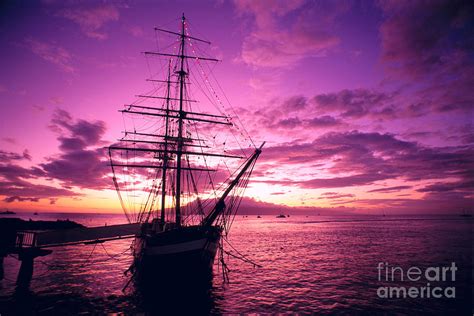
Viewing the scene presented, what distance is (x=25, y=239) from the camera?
24672mm

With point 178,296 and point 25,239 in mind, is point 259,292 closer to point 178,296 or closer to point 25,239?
point 178,296

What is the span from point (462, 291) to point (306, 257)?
1980 cm

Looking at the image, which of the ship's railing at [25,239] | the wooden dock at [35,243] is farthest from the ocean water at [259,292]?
the ship's railing at [25,239]

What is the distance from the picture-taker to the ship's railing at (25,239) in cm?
2377

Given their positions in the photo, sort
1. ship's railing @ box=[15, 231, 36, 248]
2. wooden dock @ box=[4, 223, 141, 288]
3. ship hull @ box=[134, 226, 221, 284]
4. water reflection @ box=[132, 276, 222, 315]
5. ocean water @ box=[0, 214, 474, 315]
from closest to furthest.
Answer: water reflection @ box=[132, 276, 222, 315], ocean water @ box=[0, 214, 474, 315], ship hull @ box=[134, 226, 221, 284], wooden dock @ box=[4, 223, 141, 288], ship's railing @ box=[15, 231, 36, 248]

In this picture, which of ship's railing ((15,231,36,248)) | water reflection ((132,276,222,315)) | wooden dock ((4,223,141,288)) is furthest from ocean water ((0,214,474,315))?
ship's railing ((15,231,36,248))

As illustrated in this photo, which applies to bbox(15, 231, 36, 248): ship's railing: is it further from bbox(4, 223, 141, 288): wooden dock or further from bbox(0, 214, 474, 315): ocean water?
bbox(0, 214, 474, 315): ocean water

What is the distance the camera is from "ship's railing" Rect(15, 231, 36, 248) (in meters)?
23.8

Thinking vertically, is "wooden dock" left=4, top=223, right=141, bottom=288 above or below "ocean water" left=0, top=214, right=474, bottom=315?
above

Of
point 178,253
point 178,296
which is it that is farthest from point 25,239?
point 178,296

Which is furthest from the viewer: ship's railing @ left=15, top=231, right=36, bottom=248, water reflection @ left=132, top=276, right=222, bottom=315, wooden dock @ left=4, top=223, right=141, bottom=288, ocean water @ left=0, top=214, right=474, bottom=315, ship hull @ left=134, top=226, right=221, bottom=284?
ship's railing @ left=15, top=231, right=36, bottom=248

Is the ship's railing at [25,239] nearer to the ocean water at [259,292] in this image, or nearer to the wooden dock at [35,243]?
the wooden dock at [35,243]

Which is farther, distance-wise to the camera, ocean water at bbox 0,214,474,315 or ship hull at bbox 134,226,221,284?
ship hull at bbox 134,226,221,284

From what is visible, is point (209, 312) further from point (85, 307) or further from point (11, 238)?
point (11, 238)
